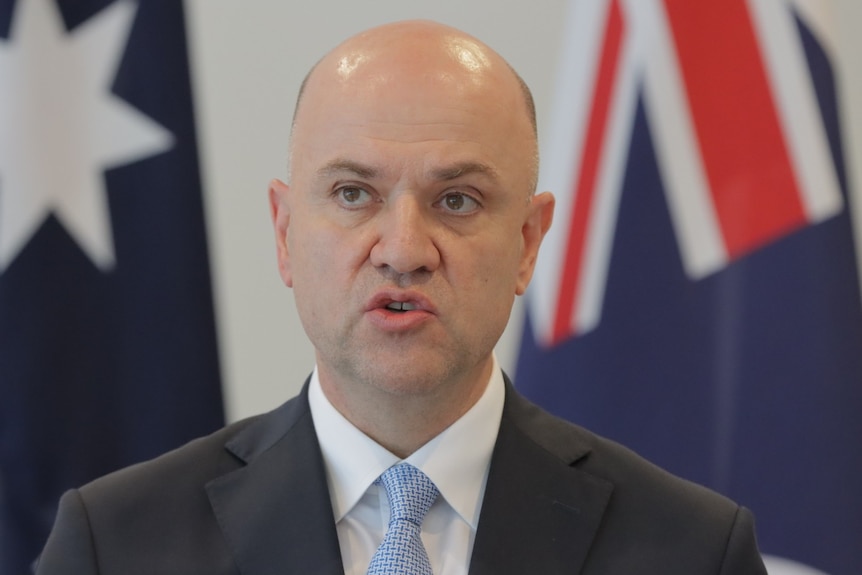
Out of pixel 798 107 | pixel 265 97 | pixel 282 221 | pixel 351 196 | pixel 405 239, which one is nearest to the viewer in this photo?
pixel 405 239

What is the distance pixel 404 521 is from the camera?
76.3 inches

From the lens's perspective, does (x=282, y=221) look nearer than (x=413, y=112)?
No

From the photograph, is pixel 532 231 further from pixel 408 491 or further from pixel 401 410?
pixel 408 491

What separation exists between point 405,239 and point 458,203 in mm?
152

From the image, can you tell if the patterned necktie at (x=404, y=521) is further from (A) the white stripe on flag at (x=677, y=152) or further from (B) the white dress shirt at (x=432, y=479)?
(A) the white stripe on flag at (x=677, y=152)

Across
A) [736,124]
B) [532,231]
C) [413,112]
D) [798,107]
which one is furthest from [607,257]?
[413,112]

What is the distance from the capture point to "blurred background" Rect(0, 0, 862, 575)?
3012mm

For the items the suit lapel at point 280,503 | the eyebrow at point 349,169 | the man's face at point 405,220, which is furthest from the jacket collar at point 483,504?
the eyebrow at point 349,169

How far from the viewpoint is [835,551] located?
9.89 ft

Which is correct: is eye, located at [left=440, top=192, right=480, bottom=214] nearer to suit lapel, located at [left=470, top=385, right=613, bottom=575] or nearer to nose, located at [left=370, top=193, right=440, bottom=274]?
nose, located at [left=370, top=193, right=440, bottom=274]

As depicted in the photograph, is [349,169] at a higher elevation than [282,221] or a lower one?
higher

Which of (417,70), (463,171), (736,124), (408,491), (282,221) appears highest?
(417,70)

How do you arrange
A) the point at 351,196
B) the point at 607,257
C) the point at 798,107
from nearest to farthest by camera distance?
1. the point at 351,196
2. the point at 798,107
3. the point at 607,257

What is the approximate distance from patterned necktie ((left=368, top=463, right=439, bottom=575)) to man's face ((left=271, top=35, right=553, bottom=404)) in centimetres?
16
